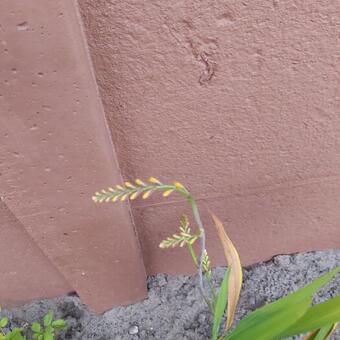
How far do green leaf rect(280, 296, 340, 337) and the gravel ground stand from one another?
50 centimetres

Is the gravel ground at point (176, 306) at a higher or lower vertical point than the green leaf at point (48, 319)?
lower

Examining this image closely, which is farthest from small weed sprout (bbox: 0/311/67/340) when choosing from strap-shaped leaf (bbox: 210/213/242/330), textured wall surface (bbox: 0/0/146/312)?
strap-shaped leaf (bbox: 210/213/242/330)

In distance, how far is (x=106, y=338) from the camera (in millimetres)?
1489

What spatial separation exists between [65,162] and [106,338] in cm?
75

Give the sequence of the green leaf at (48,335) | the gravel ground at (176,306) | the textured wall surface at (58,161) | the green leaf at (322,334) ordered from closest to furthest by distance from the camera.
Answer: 1. the textured wall surface at (58,161)
2. the green leaf at (322,334)
3. the green leaf at (48,335)
4. the gravel ground at (176,306)

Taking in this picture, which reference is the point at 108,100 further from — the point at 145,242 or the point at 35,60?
the point at 145,242

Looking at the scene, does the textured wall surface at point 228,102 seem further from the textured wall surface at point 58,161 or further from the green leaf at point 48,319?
the green leaf at point 48,319

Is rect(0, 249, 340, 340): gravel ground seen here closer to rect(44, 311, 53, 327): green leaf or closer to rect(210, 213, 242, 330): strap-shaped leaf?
rect(44, 311, 53, 327): green leaf

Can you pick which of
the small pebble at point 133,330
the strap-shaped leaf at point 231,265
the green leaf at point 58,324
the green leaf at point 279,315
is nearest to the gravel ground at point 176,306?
the small pebble at point 133,330

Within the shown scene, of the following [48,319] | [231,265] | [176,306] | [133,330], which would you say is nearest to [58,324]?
[48,319]

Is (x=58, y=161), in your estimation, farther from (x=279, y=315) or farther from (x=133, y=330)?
(x=133, y=330)

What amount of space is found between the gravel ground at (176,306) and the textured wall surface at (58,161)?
79 mm

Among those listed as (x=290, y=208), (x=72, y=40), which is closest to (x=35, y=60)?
(x=72, y=40)

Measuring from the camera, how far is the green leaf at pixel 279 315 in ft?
2.91
